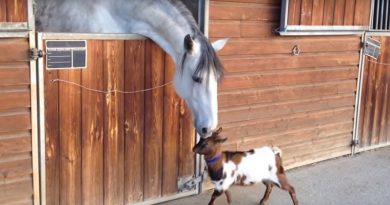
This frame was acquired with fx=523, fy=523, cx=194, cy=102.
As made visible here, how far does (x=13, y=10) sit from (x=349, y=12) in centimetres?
368

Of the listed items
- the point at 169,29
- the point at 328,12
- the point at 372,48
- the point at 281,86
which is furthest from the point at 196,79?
the point at 372,48

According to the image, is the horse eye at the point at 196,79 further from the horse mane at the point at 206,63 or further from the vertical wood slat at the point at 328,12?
the vertical wood slat at the point at 328,12

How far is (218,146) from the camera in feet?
12.7

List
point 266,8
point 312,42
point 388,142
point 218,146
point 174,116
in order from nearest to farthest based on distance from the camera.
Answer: point 218,146, point 174,116, point 266,8, point 312,42, point 388,142

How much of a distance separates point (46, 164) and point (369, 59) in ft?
13.2

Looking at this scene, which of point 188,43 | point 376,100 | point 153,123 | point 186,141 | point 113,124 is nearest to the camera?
point 188,43

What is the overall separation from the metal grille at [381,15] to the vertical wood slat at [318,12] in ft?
3.20

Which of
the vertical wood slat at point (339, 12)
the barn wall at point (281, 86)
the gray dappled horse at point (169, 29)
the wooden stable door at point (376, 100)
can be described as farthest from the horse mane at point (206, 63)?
the wooden stable door at point (376, 100)

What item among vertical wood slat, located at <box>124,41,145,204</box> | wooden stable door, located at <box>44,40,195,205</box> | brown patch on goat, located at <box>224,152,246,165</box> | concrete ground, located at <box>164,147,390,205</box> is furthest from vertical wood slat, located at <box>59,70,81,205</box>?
brown patch on goat, located at <box>224,152,246,165</box>

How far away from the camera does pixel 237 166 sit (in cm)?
404

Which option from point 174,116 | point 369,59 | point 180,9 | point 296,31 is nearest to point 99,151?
point 174,116

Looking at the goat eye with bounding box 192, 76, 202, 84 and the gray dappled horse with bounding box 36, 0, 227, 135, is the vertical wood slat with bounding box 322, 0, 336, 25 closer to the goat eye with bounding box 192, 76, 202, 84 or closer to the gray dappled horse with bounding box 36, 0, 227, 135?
the gray dappled horse with bounding box 36, 0, 227, 135

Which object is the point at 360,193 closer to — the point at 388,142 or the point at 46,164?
the point at 388,142

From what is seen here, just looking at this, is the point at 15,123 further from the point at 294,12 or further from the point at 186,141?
the point at 294,12
